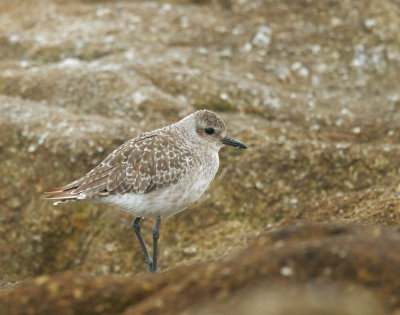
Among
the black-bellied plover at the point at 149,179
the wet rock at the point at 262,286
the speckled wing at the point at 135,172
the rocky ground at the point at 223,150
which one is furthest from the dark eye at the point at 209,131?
the wet rock at the point at 262,286

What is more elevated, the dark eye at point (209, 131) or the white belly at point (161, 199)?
the dark eye at point (209, 131)

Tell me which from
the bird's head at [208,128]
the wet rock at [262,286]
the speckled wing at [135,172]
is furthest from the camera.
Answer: the bird's head at [208,128]

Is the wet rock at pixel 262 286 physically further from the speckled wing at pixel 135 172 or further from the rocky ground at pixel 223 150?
the speckled wing at pixel 135 172

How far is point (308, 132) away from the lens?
525 inches

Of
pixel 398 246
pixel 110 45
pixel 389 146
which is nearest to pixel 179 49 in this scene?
pixel 110 45

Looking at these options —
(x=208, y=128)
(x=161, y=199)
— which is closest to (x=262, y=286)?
(x=161, y=199)

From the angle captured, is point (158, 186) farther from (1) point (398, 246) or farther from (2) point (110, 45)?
(2) point (110, 45)

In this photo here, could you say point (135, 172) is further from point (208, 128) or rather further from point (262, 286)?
point (262, 286)

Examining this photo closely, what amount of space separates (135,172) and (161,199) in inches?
25.0

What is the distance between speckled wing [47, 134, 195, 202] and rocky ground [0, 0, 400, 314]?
4.67 ft

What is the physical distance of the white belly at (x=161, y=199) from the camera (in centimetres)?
922

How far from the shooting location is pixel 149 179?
930cm

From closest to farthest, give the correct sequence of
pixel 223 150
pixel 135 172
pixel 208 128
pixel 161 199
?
pixel 161 199
pixel 135 172
pixel 208 128
pixel 223 150

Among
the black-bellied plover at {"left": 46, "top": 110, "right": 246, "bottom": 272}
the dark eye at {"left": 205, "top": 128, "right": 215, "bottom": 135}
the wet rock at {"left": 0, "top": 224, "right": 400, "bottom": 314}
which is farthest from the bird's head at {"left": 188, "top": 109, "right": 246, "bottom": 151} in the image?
the wet rock at {"left": 0, "top": 224, "right": 400, "bottom": 314}
